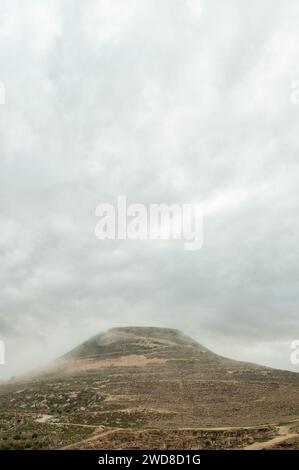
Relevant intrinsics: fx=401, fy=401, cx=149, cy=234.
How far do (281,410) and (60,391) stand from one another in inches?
1462

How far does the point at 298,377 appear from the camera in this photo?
79.5 metres
